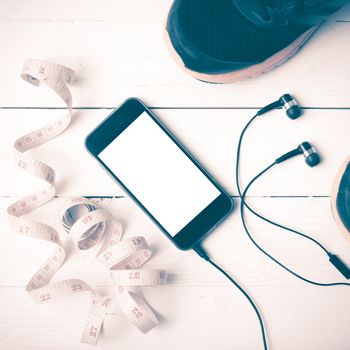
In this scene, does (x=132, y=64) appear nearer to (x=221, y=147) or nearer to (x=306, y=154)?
(x=221, y=147)

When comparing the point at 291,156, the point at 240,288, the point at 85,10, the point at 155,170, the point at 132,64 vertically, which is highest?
the point at 85,10

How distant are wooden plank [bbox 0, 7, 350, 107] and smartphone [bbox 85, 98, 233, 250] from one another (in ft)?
0.19

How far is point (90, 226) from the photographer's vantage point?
0.74 meters

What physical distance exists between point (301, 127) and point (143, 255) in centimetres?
40

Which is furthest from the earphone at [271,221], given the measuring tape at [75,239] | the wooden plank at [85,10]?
the wooden plank at [85,10]

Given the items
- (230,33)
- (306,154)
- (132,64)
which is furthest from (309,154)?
(132,64)

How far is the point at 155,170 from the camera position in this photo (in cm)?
77

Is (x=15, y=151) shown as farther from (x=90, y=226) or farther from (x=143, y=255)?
(x=143, y=255)

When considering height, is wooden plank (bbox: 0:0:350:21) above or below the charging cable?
above

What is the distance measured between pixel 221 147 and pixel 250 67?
0.54 feet

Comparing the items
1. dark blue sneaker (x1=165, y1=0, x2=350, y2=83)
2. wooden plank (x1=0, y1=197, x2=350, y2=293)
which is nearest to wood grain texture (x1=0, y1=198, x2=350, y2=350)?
wooden plank (x1=0, y1=197, x2=350, y2=293)

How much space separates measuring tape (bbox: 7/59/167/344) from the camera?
2.42 feet

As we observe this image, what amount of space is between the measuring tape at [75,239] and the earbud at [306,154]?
321 millimetres

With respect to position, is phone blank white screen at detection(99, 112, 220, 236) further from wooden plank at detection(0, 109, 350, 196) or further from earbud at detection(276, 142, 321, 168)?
earbud at detection(276, 142, 321, 168)
